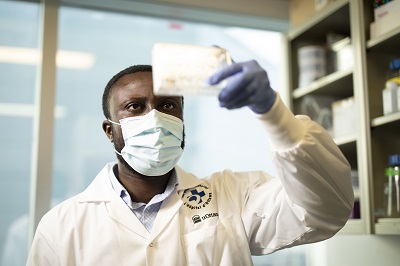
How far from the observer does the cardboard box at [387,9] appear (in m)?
1.75

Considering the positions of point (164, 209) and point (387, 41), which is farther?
point (387, 41)

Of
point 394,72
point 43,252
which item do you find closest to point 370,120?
point 394,72

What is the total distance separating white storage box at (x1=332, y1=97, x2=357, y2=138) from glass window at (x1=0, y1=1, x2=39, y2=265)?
145cm

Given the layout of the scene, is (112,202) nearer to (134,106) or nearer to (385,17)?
(134,106)

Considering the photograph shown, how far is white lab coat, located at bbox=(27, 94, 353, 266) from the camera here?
3.83 feet

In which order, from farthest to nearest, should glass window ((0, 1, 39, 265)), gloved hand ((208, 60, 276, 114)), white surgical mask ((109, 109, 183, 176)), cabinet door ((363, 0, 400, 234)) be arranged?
1. glass window ((0, 1, 39, 265))
2. cabinet door ((363, 0, 400, 234))
3. white surgical mask ((109, 109, 183, 176))
4. gloved hand ((208, 60, 276, 114))

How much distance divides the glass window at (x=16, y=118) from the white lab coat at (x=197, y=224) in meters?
0.93

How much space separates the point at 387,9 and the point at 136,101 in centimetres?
107

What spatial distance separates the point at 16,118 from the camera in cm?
228

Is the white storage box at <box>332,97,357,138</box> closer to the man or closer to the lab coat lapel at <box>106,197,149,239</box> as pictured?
the man

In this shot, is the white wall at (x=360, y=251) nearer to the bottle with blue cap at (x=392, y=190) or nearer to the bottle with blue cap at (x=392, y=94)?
the bottle with blue cap at (x=392, y=190)

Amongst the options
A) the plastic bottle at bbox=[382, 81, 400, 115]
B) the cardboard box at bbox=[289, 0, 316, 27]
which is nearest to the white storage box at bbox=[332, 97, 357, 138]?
the plastic bottle at bbox=[382, 81, 400, 115]

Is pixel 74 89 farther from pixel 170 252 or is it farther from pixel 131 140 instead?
pixel 170 252

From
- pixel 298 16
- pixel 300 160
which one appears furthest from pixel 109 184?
pixel 298 16
